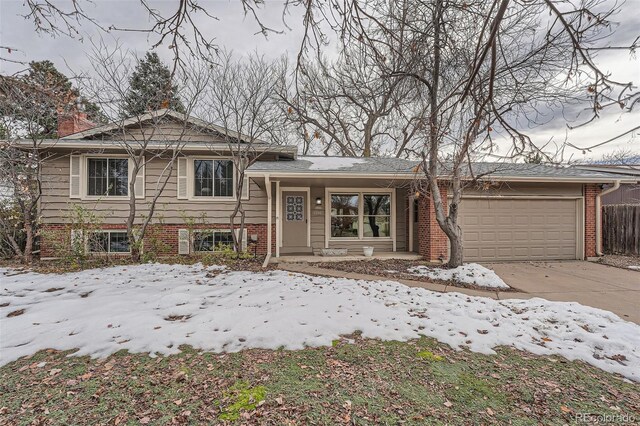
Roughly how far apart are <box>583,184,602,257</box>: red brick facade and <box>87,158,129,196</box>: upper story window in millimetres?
13627

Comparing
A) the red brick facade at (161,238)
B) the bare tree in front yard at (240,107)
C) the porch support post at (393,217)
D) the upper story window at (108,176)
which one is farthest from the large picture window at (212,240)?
the porch support post at (393,217)

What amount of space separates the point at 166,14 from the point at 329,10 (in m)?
1.53

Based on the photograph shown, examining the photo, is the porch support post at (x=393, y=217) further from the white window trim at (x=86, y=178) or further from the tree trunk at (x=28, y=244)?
the tree trunk at (x=28, y=244)

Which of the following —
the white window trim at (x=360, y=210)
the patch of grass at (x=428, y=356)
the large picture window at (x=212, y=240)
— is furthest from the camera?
the white window trim at (x=360, y=210)

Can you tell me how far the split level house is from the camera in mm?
8508

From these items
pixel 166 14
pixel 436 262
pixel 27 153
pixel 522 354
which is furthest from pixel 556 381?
pixel 27 153

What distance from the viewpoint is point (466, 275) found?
621cm

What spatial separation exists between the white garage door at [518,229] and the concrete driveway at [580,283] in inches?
20.3

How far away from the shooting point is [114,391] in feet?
7.75

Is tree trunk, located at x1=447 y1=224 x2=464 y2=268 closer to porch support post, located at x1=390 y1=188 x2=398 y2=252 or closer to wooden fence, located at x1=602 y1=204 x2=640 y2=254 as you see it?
porch support post, located at x1=390 y1=188 x2=398 y2=252

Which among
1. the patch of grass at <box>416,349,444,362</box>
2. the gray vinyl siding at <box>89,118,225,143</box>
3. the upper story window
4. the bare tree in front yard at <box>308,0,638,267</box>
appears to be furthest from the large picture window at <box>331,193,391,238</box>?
the patch of grass at <box>416,349,444,362</box>

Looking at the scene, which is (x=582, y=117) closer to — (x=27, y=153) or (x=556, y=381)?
(x=556, y=381)

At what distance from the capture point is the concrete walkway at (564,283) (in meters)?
4.82

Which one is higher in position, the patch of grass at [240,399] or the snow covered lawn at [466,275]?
the snow covered lawn at [466,275]
